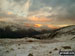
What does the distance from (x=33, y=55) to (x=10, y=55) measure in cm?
416

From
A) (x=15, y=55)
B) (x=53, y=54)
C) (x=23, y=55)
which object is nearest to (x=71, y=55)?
(x=53, y=54)

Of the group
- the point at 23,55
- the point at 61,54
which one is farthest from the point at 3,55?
the point at 61,54

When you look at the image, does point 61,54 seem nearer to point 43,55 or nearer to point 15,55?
point 43,55

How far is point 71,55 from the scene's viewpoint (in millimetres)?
15023

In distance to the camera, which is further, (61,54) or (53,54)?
(53,54)

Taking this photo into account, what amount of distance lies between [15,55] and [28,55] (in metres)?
2.37

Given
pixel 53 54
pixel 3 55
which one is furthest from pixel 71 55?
pixel 3 55

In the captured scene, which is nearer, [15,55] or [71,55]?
[71,55]

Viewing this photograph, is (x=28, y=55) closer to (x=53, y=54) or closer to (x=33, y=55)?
(x=33, y=55)

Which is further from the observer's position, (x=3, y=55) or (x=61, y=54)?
(x=3, y=55)

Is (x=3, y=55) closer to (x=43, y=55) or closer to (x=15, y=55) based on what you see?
(x=15, y=55)

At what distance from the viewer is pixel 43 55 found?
54.2 ft

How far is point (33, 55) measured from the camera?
16516 mm

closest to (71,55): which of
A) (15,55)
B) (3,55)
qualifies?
(15,55)
